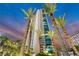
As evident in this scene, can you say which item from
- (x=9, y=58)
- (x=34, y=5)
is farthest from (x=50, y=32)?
(x=9, y=58)

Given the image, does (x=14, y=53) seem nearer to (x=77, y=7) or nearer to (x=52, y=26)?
(x=52, y=26)

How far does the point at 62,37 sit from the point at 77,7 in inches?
11.4

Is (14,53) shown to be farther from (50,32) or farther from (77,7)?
(77,7)

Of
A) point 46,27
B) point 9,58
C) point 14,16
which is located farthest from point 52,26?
point 9,58

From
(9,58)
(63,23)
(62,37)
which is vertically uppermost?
(63,23)

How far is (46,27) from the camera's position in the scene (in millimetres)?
1729

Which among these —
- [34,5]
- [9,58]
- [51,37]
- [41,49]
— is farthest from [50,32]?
[9,58]

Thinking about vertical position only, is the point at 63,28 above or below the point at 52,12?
below

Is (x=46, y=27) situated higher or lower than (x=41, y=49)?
higher

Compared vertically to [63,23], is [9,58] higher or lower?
lower

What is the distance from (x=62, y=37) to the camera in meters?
1.72

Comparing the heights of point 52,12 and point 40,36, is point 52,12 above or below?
above

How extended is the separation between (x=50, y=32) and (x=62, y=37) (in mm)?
111

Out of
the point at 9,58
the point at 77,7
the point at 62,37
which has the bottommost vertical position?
the point at 9,58
